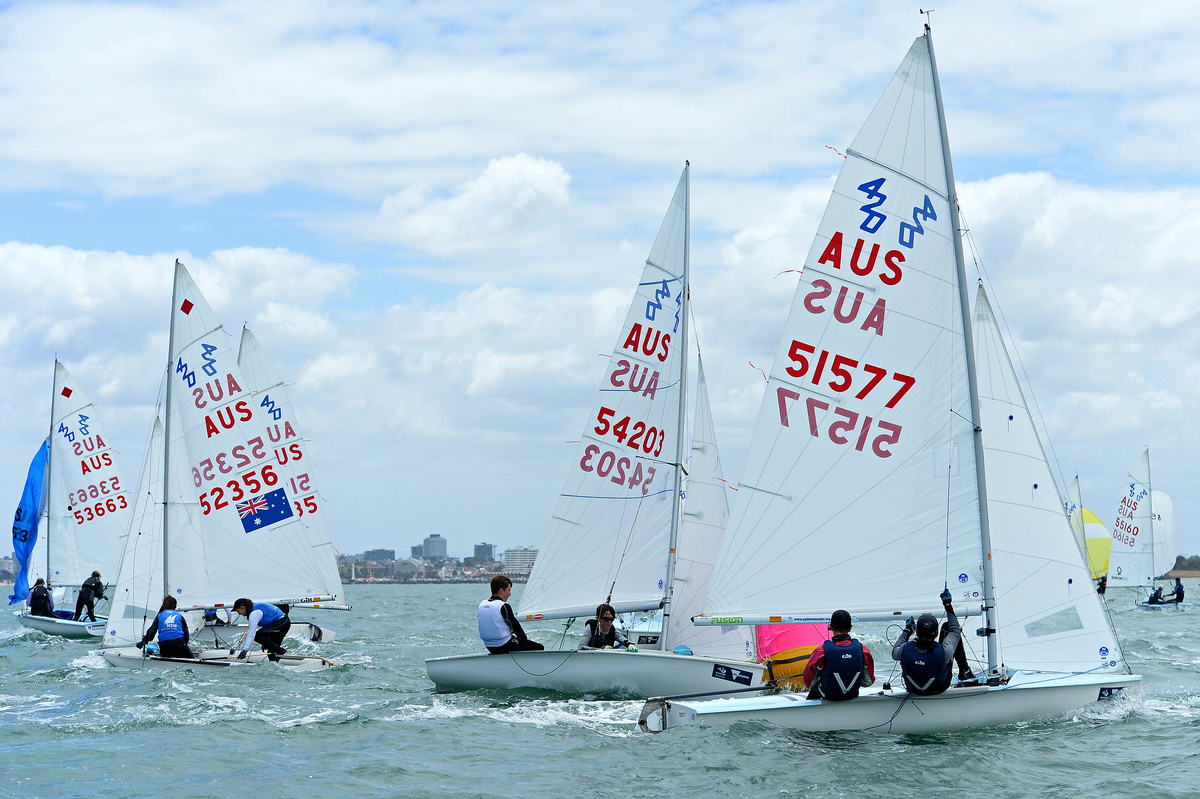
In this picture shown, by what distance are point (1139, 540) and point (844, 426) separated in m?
46.7

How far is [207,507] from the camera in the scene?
19.9 metres

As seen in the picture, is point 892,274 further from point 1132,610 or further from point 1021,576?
point 1132,610

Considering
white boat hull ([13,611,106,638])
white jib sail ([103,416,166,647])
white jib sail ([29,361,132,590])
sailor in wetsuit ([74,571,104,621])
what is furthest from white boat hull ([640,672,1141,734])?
white jib sail ([29,361,132,590])

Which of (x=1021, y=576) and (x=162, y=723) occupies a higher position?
(x=1021, y=576)

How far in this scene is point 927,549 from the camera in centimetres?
1108

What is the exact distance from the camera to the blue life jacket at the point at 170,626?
16.3m

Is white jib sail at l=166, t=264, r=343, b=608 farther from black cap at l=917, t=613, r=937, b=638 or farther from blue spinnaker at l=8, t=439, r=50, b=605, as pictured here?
black cap at l=917, t=613, r=937, b=638

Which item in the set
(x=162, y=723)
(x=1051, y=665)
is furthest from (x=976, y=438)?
(x=162, y=723)

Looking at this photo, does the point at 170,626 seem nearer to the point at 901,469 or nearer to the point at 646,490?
the point at 646,490

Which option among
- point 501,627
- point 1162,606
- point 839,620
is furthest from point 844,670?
point 1162,606

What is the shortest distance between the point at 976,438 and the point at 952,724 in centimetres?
258

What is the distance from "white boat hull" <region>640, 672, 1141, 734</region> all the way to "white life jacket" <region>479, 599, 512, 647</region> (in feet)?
11.6

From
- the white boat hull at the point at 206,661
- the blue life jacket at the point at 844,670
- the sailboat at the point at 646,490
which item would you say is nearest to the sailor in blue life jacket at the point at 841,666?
the blue life jacket at the point at 844,670

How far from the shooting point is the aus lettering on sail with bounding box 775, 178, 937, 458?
1122 centimetres
